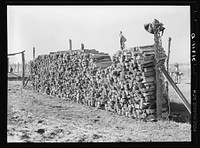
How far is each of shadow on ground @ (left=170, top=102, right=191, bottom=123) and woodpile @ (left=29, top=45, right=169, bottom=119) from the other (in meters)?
0.74

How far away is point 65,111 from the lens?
8.02m

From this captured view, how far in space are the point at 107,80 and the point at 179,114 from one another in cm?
249

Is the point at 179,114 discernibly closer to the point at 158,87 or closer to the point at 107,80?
the point at 158,87

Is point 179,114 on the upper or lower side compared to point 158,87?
lower

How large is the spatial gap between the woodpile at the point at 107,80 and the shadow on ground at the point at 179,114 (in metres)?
0.74

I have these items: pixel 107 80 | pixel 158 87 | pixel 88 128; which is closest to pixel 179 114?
pixel 158 87

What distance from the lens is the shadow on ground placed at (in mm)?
6332

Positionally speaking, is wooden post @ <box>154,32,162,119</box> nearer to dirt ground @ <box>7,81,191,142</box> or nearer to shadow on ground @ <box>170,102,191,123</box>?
dirt ground @ <box>7,81,191,142</box>

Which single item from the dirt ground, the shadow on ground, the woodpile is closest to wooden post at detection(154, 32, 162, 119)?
the woodpile

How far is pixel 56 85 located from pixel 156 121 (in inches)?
265

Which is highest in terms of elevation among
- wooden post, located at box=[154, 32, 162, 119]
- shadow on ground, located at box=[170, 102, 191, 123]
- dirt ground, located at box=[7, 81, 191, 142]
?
wooden post, located at box=[154, 32, 162, 119]

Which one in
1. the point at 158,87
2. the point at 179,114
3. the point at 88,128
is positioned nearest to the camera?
the point at 88,128

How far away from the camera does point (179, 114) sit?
270 inches
